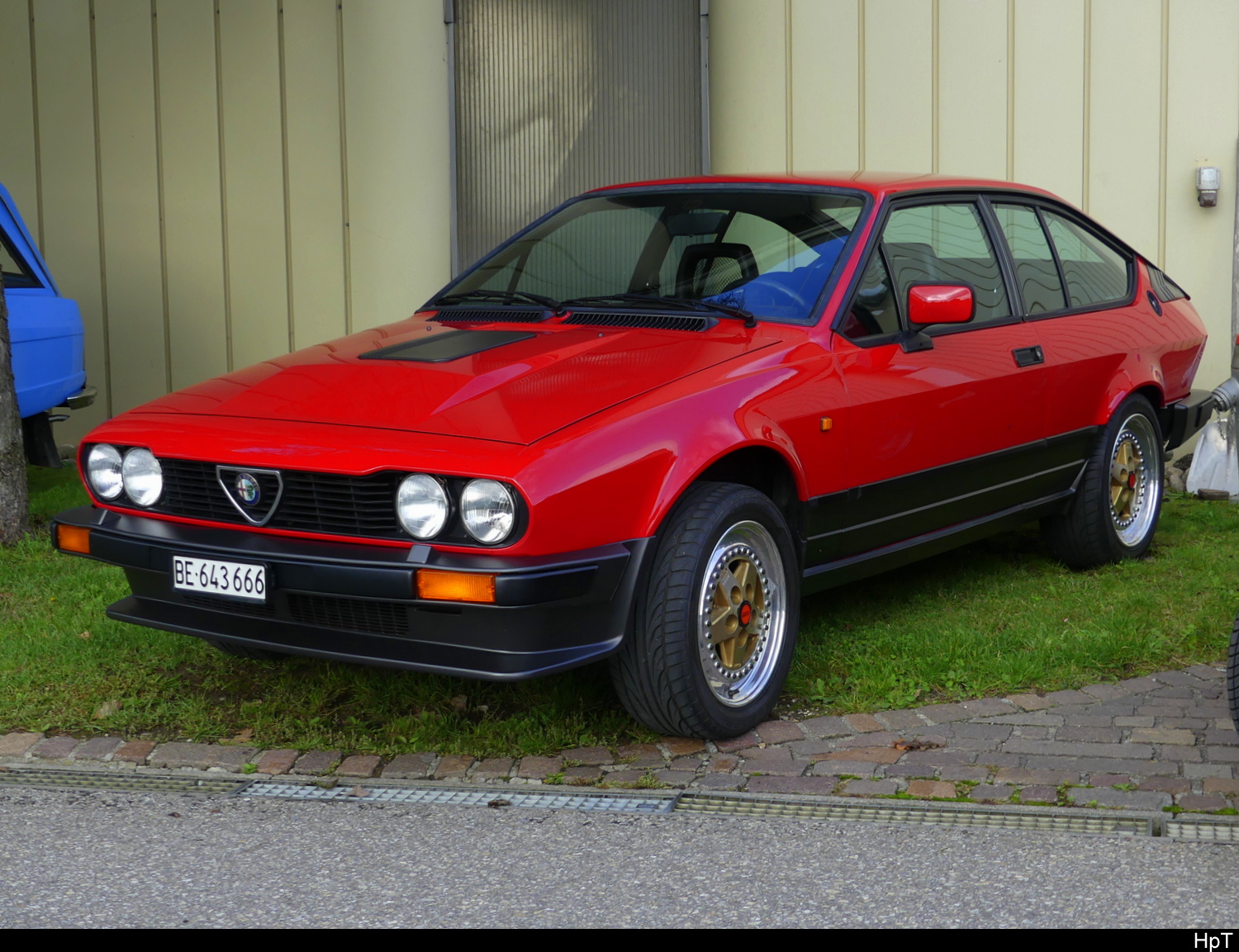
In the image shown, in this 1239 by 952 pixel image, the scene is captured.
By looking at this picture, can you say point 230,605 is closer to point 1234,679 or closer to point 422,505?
point 422,505

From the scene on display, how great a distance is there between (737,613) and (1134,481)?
2.77 m

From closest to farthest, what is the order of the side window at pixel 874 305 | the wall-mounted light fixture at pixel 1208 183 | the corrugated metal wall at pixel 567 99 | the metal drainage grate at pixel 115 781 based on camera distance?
the metal drainage grate at pixel 115 781 → the side window at pixel 874 305 → the wall-mounted light fixture at pixel 1208 183 → the corrugated metal wall at pixel 567 99

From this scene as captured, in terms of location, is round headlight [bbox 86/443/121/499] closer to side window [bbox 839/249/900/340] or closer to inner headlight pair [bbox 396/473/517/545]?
inner headlight pair [bbox 396/473/517/545]

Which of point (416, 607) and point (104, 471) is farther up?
point (104, 471)

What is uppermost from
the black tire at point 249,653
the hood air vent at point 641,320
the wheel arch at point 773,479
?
the hood air vent at point 641,320

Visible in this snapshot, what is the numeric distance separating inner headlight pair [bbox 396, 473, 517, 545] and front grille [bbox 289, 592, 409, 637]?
237 millimetres

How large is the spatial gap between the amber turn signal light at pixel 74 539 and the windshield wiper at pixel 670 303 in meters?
1.68

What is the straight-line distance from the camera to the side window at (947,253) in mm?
4816

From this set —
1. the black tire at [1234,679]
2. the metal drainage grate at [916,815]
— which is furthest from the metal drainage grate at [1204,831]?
the black tire at [1234,679]

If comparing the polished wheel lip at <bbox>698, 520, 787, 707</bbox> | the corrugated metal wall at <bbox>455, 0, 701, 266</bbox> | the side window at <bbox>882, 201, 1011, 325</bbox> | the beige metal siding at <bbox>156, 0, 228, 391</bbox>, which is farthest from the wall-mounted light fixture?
the beige metal siding at <bbox>156, 0, 228, 391</bbox>

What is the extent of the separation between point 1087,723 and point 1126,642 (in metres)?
0.73

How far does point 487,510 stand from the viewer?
3490mm

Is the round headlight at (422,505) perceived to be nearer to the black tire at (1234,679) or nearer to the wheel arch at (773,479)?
the wheel arch at (773,479)

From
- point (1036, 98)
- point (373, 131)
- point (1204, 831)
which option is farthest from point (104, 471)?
point (1036, 98)
